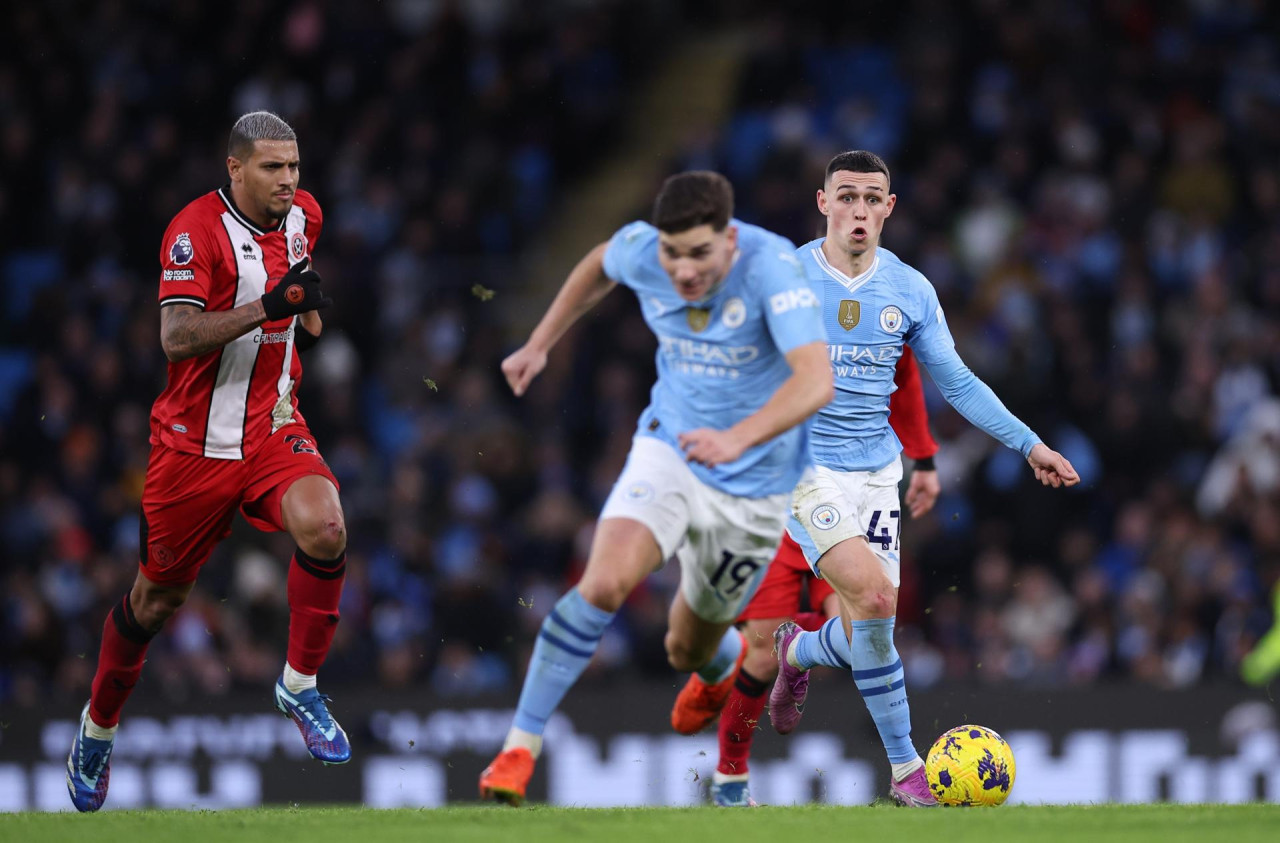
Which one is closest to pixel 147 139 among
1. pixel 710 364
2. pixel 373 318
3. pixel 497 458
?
pixel 373 318

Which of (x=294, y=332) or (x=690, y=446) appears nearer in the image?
(x=690, y=446)

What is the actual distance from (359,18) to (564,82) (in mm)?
2291

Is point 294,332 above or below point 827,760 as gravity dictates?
above

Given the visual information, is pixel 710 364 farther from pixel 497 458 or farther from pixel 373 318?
pixel 373 318

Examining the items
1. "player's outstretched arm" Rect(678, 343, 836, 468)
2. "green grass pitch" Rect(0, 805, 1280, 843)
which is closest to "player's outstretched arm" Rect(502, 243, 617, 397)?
"player's outstretched arm" Rect(678, 343, 836, 468)

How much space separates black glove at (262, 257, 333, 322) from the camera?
23.6 ft

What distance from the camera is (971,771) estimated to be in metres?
8.01

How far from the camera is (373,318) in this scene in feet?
50.6

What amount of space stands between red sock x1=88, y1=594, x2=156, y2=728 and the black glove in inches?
71.7

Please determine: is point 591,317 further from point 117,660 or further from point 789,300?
point 789,300

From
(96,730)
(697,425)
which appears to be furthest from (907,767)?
(96,730)

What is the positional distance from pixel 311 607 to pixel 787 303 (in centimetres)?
283

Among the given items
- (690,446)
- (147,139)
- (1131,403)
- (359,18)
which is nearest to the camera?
(690,446)

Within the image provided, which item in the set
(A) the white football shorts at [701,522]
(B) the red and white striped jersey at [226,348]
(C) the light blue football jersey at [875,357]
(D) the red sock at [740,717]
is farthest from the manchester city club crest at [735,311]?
(D) the red sock at [740,717]
